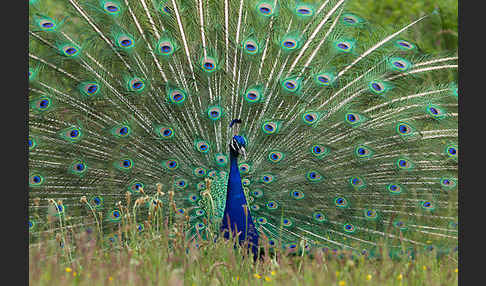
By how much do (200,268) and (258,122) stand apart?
8.18 ft

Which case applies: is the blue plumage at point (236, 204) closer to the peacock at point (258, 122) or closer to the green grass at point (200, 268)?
the peacock at point (258, 122)

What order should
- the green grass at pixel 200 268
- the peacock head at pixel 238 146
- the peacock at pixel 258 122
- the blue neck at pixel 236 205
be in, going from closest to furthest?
the green grass at pixel 200 268 → the peacock head at pixel 238 146 → the blue neck at pixel 236 205 → the peacock at pixel 258 122

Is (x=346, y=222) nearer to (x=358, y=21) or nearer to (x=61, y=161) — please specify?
(x=358, y=21)

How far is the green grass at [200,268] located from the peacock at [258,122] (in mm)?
1814

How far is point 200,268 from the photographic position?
12.7 feet

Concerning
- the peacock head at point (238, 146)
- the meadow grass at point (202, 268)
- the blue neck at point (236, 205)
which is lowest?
the meadow grass at point (202, 268)

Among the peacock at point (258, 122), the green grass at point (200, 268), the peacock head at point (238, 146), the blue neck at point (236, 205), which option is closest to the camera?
the green grass at point (200, 268)

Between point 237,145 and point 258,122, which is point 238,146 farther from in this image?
point 258,122

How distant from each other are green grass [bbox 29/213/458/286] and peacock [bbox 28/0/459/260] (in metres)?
1.81

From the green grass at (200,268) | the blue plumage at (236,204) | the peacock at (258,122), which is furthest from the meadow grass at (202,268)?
the peacock at (258,122)

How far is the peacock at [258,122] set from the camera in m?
5.92

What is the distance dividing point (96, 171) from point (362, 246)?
2.62 m

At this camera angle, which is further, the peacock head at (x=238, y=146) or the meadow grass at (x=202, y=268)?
the peacock head at (x=238, y=146)

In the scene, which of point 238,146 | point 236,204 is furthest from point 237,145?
point 236,204
